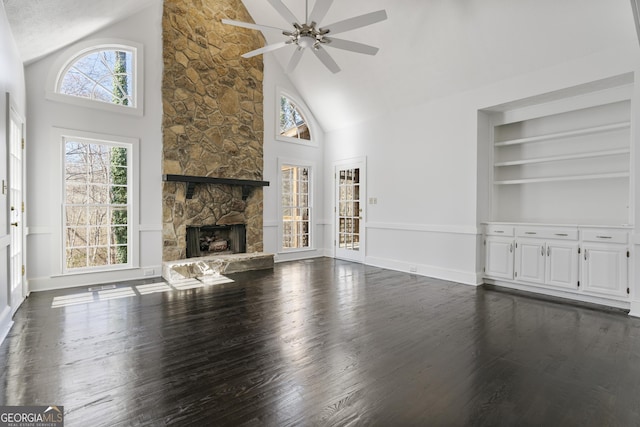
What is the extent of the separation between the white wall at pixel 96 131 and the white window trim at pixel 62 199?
0.03m

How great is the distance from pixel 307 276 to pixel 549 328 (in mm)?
3444

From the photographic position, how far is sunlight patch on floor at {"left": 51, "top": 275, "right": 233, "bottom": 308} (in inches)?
164

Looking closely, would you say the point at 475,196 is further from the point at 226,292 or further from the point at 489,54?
the point at 226,292

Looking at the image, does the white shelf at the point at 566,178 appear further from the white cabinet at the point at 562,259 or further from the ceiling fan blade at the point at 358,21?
the ceiling fan blade at the point at 358,21

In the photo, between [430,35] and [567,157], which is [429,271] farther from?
[430,35]

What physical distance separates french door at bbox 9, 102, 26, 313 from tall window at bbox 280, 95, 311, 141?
174 inches

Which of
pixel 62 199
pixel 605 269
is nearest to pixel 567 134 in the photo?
pixel 605 269

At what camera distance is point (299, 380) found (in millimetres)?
2297

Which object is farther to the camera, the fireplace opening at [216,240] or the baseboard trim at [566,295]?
the fireplace opening at [216,240]

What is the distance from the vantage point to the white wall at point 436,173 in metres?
4.54

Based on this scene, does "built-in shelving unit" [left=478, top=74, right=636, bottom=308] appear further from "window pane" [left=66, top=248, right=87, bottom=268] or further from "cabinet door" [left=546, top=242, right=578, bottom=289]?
"window pane" [left=66, top=248, right=87, bottom=268]

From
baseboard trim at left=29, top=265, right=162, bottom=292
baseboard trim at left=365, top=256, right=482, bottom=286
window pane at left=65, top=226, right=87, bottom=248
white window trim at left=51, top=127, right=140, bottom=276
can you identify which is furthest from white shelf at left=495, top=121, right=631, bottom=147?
window pane at left=65, top=226, right=87, bottom=248

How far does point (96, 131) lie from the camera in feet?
16.6

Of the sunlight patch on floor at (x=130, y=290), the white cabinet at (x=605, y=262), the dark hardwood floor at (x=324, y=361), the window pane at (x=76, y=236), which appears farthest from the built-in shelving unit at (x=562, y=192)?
the window pane at (x=76, y=236)
